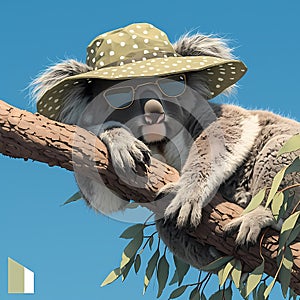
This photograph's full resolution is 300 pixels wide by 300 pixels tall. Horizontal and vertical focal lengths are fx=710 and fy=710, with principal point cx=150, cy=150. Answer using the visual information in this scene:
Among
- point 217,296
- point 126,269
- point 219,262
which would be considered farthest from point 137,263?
point 219,262

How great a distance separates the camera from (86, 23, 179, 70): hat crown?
338 centimetres

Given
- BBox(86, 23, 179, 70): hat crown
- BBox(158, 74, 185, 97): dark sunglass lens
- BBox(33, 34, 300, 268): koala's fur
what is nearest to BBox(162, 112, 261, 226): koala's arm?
BBox(33, 34, 300, 268): koala's fur

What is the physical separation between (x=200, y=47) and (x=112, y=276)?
51.4 inches

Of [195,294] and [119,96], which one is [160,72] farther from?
[195,294]

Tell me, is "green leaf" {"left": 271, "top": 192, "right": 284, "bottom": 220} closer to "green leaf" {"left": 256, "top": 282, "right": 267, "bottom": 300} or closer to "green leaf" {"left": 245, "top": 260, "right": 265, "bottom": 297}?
"green leaf" {"left": 245, "top": 260, "right": 265, "bottom": 297}

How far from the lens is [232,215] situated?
2.87 m

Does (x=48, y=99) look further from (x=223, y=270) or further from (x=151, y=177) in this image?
(x=223, y=270)

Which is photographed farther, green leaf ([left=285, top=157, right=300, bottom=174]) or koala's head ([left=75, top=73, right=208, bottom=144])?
koala's head ([left=75, top=73, right=208, bottom=144])

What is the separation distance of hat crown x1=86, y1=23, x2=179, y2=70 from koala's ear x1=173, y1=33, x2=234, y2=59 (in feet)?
0.60

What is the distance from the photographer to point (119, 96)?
3.29 m

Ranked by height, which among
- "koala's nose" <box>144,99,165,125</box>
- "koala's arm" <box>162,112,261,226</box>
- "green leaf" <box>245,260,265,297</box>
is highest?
"koala's nose" <box>144,99,165,125</box>

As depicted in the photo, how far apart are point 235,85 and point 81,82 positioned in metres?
0.90

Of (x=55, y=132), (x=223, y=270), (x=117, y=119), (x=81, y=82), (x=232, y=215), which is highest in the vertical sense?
(x=81, y=82)

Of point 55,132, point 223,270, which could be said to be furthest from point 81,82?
point 223,270
